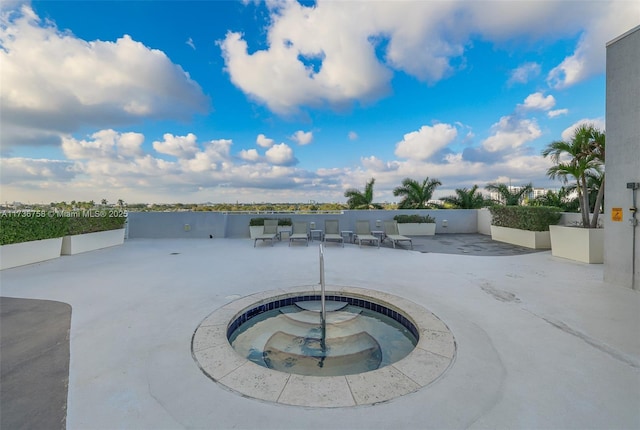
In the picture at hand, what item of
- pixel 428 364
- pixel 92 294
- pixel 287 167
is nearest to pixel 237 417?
pixel 428 364

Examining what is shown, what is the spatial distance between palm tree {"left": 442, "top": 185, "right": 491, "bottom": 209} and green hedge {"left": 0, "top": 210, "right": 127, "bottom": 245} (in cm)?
1498

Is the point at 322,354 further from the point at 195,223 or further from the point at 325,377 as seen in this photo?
the point at 195,223

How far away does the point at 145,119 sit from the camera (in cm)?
1074

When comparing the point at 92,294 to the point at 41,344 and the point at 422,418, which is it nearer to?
the point at 41,344

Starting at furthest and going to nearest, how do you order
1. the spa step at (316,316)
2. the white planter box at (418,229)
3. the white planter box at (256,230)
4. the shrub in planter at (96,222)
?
the white planter box at (418,229)
the white planter box at (256,230)
the shrub in planter at (96,222)
the spa step at (316,316)

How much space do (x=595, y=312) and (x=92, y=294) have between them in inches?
295

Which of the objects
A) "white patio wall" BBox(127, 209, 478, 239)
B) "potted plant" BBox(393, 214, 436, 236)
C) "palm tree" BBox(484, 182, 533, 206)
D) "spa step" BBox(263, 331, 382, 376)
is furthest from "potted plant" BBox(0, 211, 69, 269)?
"palm tree" BBox(484, 182, 533, 206)

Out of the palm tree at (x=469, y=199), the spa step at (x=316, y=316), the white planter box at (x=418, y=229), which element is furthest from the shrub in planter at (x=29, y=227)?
the palm tree at (x=469, y=199)

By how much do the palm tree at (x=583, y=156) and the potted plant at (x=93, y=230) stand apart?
1386 cm

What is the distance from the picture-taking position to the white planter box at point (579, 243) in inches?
255

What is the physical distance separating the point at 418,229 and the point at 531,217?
4010mm

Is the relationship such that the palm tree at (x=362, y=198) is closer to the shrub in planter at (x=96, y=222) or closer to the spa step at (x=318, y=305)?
the spa step at (x=318, y=305)

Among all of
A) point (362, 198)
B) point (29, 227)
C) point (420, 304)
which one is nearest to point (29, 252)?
point (29, 227)

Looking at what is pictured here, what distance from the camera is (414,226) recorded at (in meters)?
11.7
